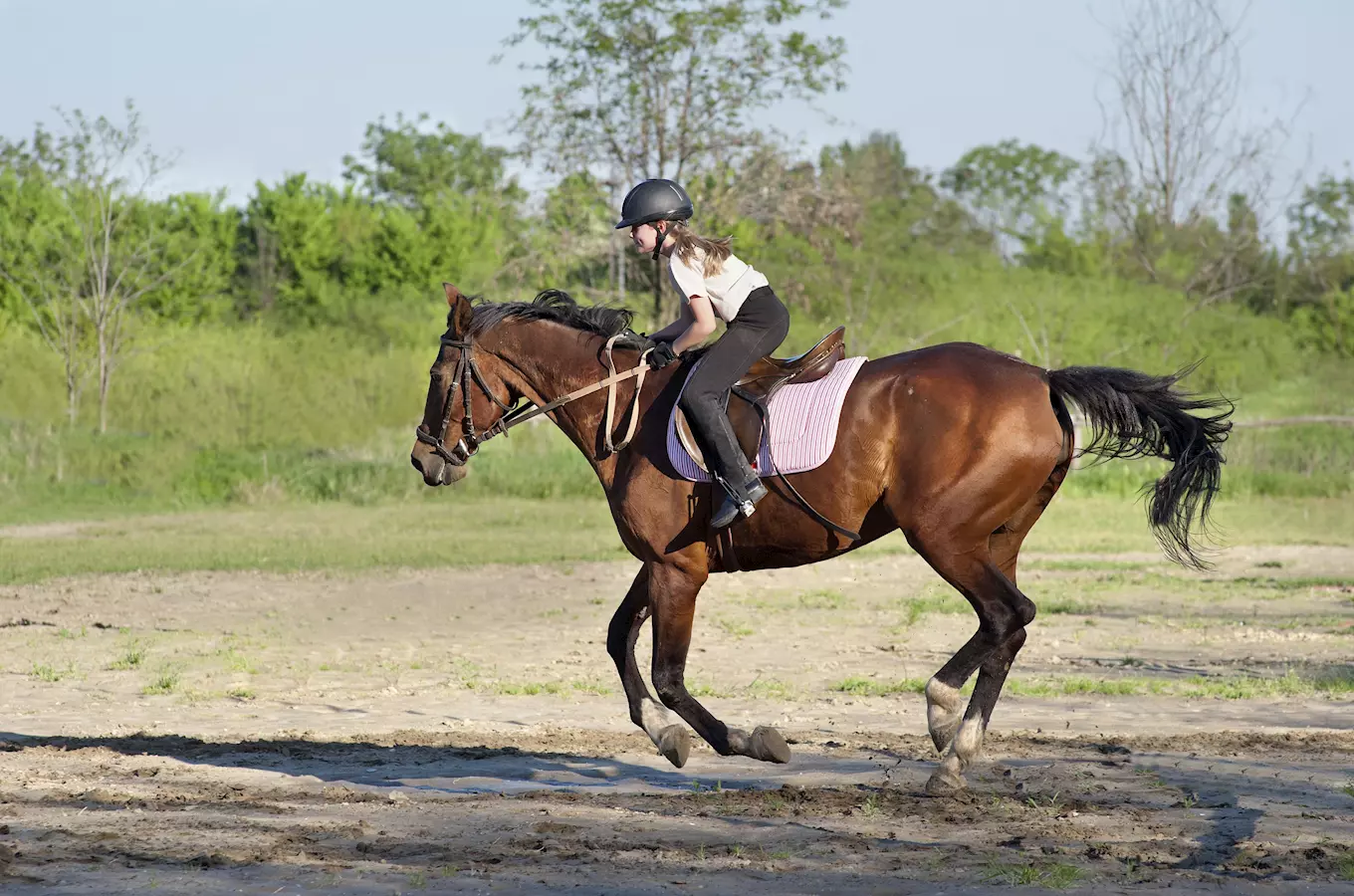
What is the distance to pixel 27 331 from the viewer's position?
34000 millimetres

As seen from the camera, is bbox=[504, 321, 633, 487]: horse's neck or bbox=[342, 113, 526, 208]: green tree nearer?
bbox=[504, 321, 633, 487]: horse's neck

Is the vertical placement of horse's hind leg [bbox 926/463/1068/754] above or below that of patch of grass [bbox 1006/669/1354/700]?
above

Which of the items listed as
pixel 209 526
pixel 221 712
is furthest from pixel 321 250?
pixel 221 712

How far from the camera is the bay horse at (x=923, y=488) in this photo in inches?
284

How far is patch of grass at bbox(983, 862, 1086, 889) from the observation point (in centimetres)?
561

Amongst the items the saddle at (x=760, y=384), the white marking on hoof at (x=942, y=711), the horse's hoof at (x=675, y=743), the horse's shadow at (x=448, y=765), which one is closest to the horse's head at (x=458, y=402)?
the saddle at (x=760, y=384)

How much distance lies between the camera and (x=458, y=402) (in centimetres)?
802

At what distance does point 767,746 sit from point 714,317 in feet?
6.40

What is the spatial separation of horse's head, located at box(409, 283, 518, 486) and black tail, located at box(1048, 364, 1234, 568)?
2.67 m

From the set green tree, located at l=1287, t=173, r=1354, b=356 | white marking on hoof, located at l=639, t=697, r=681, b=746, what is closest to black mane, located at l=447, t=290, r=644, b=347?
white marking on hoof, located at l=639, t=697, r=681, b=746

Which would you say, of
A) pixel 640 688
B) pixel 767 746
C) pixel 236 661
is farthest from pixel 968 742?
pixel 236 661

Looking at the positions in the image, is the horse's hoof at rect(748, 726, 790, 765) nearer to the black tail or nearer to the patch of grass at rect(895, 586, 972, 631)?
the black tail

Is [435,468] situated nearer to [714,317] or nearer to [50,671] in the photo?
[714,317]

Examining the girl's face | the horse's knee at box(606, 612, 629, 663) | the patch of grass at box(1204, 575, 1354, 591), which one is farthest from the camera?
the patch of grass at box(1204, 575, 1354, 591)
